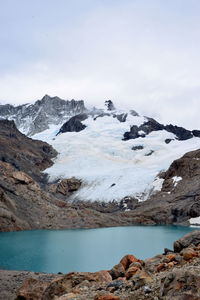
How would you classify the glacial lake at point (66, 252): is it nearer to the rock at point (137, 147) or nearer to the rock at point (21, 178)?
the rock at point (21, 178)

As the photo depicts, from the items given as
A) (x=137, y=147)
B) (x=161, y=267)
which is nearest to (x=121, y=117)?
(x=137, y=147)

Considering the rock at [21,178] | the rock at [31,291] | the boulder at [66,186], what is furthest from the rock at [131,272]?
the boulder at [66,186]

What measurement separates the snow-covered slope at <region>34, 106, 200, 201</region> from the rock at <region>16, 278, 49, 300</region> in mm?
84585

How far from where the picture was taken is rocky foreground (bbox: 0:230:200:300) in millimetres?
7364

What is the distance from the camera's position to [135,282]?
932 cm

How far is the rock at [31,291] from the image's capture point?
45.1 ft

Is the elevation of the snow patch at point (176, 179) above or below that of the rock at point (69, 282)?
above

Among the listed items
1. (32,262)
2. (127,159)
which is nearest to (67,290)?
(32,262)

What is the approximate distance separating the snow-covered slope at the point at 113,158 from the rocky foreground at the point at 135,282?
85.1 meters

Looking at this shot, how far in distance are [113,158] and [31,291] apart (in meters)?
128

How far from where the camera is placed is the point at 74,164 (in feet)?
431

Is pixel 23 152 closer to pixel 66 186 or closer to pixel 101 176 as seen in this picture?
pixel 66 186

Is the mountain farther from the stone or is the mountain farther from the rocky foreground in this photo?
the rocky foreground

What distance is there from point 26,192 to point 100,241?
27.2 meters
